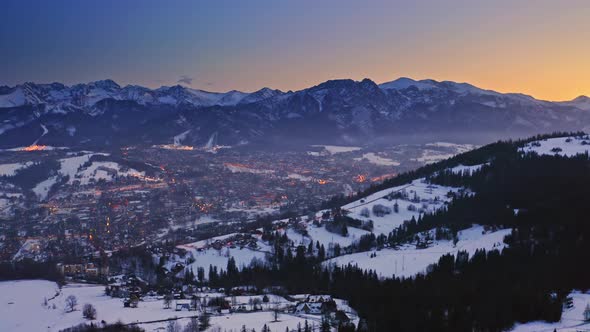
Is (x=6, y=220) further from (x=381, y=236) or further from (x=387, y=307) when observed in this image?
(x=387, y=307)

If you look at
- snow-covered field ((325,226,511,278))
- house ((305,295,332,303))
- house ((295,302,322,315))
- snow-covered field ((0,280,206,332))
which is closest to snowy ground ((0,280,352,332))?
snow-covered field ((0,280,206,332))

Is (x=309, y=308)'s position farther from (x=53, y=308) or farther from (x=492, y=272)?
(x=53, y=308)

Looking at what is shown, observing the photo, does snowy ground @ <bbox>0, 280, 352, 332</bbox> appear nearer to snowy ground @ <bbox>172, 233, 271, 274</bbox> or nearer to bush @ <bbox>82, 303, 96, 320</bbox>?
bush @ <bbox>82, 303, 96, 320</bbox>

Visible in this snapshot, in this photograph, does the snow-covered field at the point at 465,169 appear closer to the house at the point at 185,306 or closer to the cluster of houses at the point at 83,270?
the house at the point at 185,306

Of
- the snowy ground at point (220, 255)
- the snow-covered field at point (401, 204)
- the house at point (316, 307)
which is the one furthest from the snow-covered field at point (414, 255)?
the house at point (316, 307)

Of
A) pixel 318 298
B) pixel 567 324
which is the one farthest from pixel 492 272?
pixel 318 298

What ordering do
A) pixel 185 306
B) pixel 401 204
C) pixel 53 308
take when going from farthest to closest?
pixel 401 204 → pixel 53 308 → pixel 185 306

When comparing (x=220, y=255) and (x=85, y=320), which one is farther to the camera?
(x=220, y=255)
